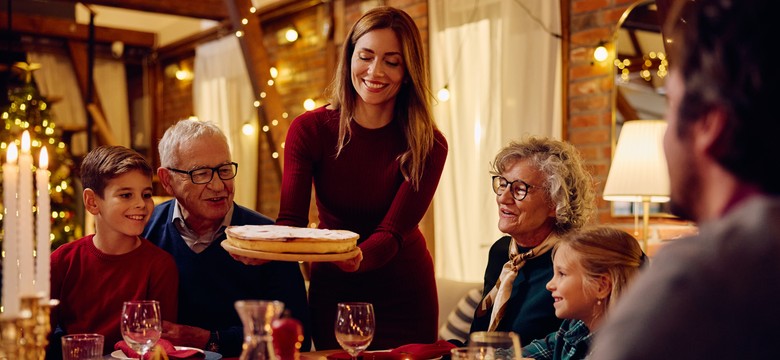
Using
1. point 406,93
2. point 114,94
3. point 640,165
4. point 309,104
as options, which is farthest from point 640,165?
point 114,94

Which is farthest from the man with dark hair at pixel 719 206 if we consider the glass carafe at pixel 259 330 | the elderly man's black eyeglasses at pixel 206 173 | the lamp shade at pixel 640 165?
the lamp shade at pixel 640 165

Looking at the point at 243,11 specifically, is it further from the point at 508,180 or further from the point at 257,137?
the point at 508,180

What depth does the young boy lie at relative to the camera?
2.15m

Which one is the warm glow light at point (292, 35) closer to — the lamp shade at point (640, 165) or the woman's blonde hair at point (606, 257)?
the lamp shade at point (640, 165)

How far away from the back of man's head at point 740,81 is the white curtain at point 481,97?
13.2 ft

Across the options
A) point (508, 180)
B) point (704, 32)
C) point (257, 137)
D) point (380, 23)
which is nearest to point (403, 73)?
point (380, 23)

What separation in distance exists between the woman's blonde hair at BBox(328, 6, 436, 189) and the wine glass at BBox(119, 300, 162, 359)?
80cm

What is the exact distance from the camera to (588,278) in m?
1.81

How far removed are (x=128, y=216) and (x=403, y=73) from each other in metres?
0.83

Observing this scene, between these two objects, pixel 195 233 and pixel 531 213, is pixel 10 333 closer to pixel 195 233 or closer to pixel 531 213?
pixel 195 233

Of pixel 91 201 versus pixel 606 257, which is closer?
pixel 606 257

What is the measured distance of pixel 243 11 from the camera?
532cm

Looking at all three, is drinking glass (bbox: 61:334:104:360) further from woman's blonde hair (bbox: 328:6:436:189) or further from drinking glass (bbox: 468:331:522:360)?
woman's blonde hair (bbox: 328:6:436:189)

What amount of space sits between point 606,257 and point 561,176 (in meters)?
0.42
